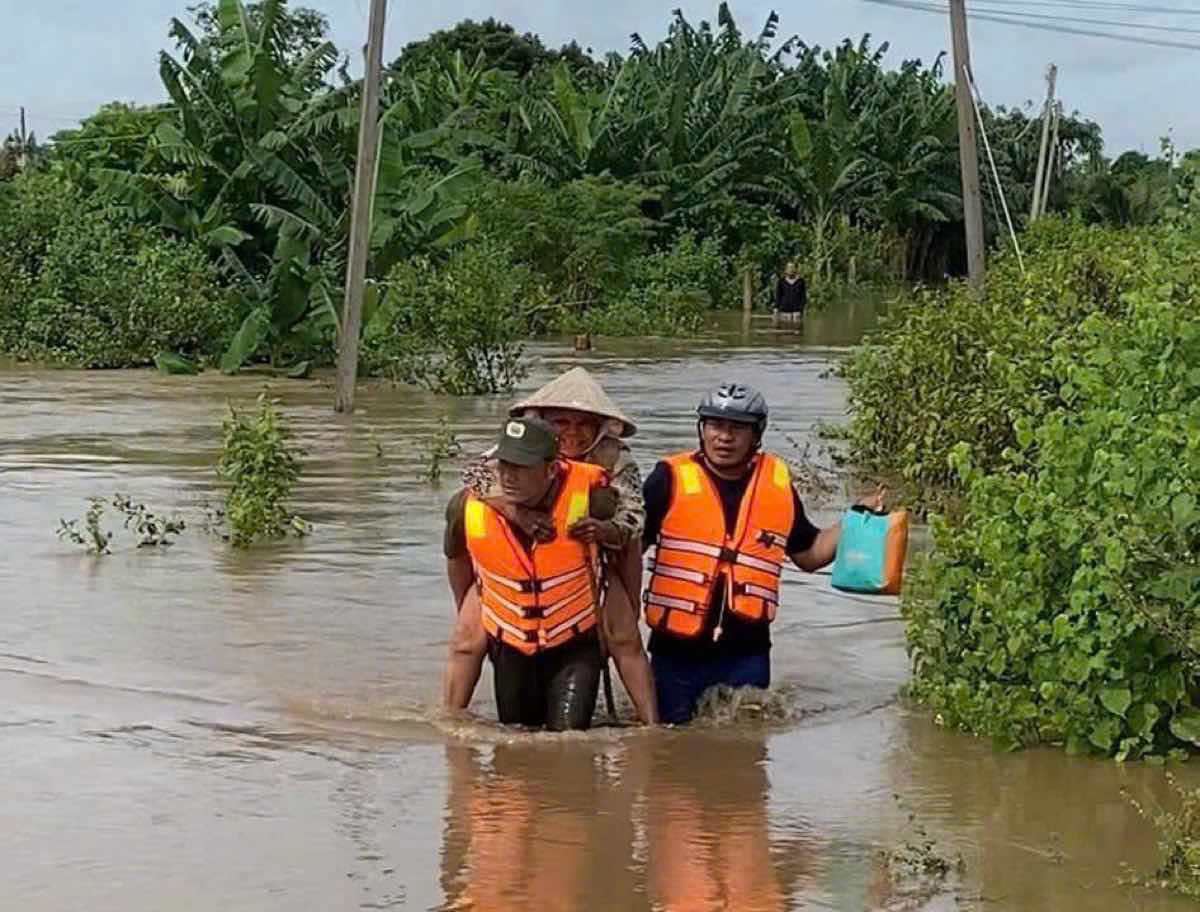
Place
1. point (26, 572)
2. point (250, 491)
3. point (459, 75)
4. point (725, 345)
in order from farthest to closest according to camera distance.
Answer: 1. point (459, 75)
2. point (725, 345)
3. point (250, 491)
4. point (26, 572)

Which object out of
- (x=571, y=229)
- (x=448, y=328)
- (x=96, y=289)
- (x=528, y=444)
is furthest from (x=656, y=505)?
(x=571, y=229)

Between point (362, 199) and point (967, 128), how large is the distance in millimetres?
5854

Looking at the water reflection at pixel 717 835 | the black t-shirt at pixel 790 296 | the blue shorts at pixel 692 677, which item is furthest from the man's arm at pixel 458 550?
the black t-shirt at pixel 790 296

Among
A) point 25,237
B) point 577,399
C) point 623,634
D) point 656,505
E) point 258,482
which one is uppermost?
point 25,237

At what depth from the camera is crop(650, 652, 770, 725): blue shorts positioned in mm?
7734

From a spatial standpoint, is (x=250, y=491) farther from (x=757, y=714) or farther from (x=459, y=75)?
(x=459, y=75)

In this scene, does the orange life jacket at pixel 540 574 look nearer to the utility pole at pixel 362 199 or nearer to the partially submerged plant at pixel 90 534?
the partially submerged plant at pixel 90 534

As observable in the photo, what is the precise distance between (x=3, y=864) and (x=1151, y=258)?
16.3 ft

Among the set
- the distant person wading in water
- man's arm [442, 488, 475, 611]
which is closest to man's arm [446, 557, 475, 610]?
man's arm [442, 488, 475, 611]

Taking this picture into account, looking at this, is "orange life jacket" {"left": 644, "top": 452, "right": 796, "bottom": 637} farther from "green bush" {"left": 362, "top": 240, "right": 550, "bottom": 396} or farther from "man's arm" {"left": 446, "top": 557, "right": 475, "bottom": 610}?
"green bush" {"left": 362, "top": 240, "right": 550, "bottom": 396}

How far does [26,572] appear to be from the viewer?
1136 centimetres

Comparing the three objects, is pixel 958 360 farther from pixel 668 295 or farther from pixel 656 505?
pixel 668 295

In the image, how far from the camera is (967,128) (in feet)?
66.5

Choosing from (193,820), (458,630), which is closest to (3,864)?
(193,820)
